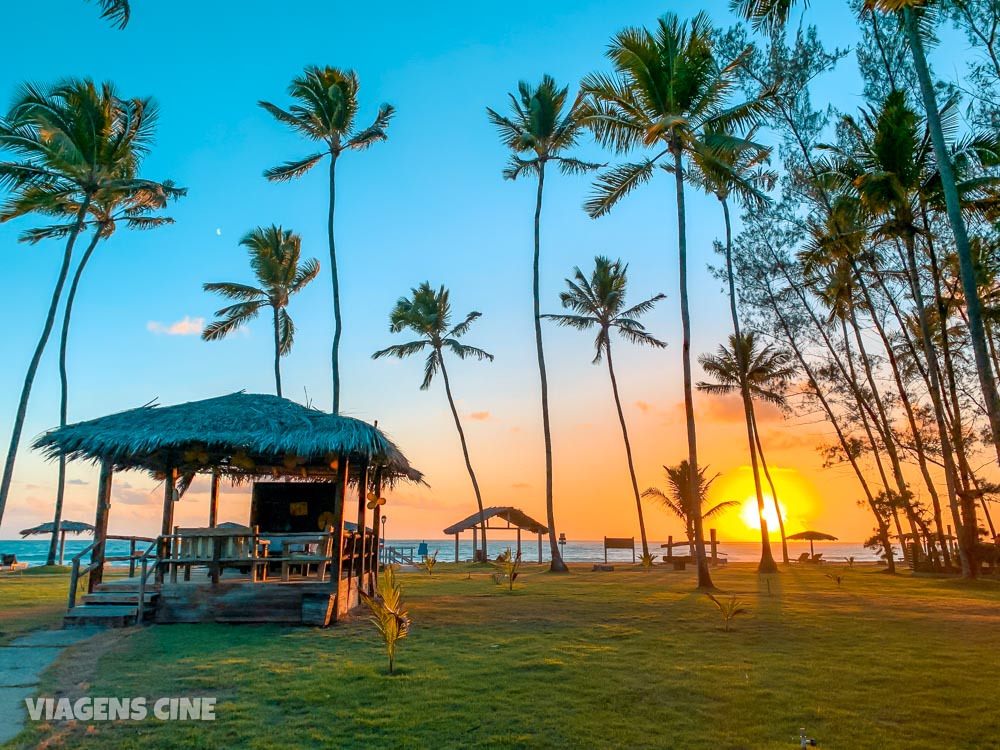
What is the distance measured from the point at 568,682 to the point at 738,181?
11.7m

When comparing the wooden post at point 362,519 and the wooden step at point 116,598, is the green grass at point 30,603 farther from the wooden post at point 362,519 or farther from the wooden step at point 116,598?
the wooden post at point 362,519

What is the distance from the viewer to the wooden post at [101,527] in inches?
410

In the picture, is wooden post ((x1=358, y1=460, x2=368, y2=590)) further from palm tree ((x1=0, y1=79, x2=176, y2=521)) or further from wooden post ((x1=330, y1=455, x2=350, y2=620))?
palm tree ((x1=0, y1=79, x2=176, y2=521))

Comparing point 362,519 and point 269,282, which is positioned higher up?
point 269,282

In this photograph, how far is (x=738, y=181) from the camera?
1474cm

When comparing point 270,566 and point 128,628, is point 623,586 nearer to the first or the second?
point 270,566

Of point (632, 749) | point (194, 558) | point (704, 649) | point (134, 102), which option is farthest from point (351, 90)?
point (632, 749)

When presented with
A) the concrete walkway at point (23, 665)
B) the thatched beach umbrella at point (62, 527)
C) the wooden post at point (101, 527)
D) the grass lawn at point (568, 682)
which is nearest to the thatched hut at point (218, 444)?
the wooden post at point (101, 527)

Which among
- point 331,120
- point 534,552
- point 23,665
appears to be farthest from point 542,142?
point 534,552

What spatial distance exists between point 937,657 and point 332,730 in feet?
21.0

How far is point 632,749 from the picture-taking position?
15.6 ft

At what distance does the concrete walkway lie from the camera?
536cm

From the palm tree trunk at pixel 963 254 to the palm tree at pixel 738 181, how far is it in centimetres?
430

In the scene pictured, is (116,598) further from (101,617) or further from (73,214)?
(73,214)
